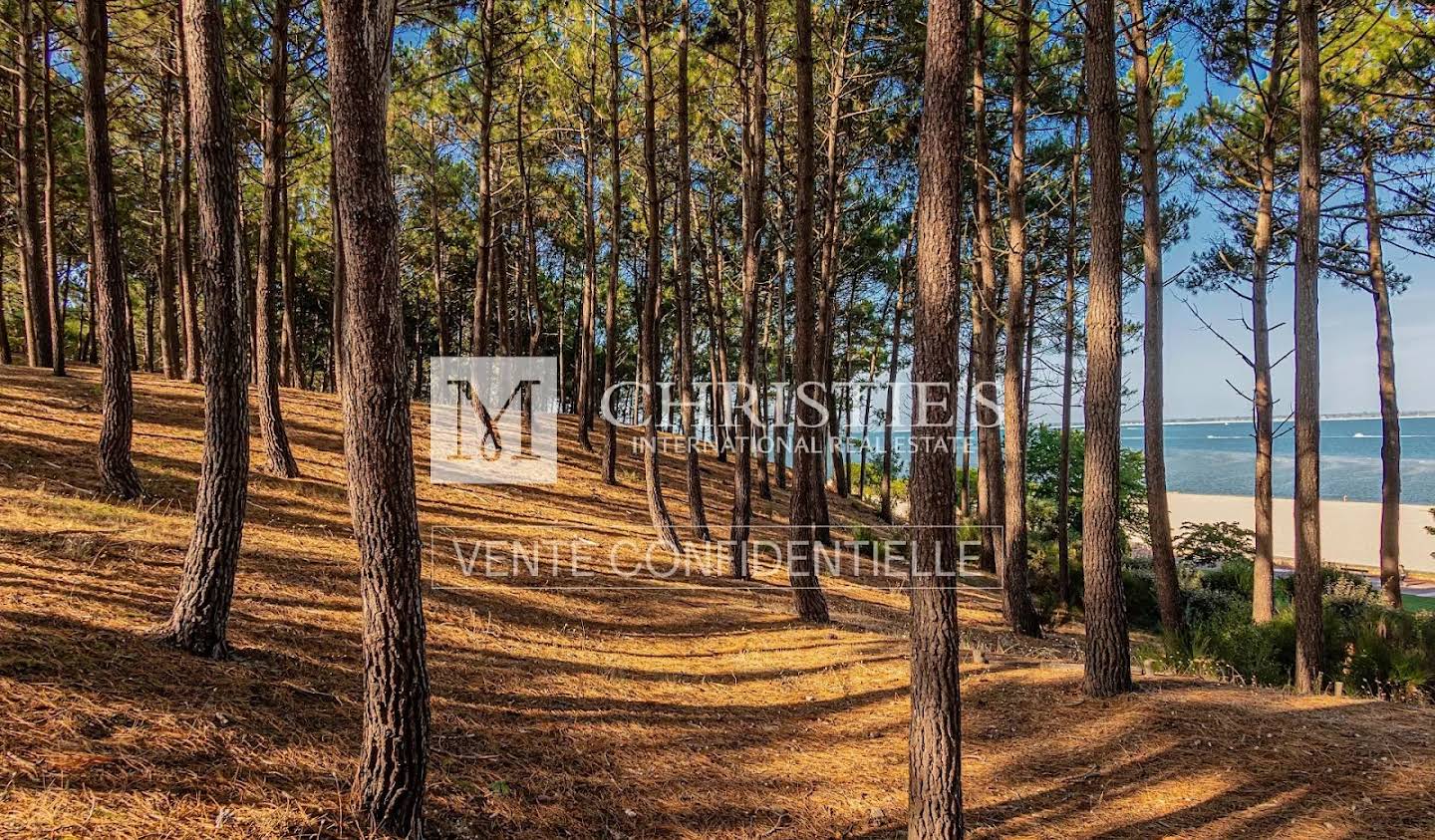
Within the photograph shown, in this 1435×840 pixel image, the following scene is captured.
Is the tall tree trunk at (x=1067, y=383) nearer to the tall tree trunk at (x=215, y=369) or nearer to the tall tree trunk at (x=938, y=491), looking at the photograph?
→ the tall tree trunk at (x=938, y=491)

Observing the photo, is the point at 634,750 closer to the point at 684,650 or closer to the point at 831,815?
the point at 831,815

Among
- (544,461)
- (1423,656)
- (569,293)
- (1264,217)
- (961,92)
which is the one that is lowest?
(1423,656)

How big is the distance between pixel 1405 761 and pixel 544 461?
11.8 metres

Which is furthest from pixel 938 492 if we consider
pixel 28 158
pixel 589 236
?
pixel 28 158

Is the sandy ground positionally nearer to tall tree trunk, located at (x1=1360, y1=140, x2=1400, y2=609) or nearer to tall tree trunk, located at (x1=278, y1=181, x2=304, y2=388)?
tall tree trunk, located at (x1=1360, y1=140, x2=1400, y2=609)

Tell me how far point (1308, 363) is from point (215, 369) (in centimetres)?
934

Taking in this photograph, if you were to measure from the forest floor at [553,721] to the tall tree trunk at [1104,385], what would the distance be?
42 cm

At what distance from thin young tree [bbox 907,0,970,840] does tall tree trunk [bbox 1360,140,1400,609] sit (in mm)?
12072

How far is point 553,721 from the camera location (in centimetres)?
437

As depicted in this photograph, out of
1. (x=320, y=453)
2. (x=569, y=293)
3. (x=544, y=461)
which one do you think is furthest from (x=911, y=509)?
(x=569, y=293)

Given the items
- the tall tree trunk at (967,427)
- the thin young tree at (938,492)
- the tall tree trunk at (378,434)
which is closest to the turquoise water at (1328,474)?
the tall tree trunk at (967,427)

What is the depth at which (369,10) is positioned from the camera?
8.63 feet

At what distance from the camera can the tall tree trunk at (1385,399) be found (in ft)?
36.0

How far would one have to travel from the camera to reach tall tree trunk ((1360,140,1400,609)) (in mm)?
10984
